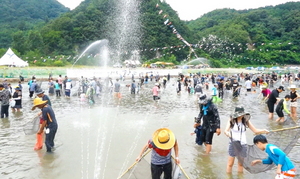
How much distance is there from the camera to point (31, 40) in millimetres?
67000

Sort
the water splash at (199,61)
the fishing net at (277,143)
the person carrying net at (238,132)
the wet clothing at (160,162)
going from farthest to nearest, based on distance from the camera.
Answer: the water splash at (199,61) < the person carrying net at (238,132) < the fishing net at (277,143) < the wet clothing at (160,162)

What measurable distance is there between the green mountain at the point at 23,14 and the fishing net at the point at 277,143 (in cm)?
10022

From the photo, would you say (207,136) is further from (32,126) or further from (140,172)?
(32,126)

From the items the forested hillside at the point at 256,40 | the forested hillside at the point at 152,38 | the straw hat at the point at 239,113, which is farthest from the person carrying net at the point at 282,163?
the forested hillside at the point at 256,40

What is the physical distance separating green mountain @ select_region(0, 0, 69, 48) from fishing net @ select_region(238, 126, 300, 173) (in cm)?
10022

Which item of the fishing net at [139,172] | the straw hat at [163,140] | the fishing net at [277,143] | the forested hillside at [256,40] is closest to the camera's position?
the straw hat at [163,140]

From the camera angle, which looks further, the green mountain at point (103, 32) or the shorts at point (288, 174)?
the green mountain at point (103, 32)

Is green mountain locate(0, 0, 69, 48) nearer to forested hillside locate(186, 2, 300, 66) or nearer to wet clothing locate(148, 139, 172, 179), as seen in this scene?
forested hillside locate(186, 2, 300, 66)

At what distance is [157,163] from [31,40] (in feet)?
231

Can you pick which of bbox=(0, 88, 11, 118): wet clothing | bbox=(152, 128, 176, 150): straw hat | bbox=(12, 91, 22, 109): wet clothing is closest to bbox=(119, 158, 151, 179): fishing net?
bbox=(152, 128, 176, 150): straw hat

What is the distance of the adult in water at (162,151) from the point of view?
430cm

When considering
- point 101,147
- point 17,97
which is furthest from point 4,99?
point 101,147

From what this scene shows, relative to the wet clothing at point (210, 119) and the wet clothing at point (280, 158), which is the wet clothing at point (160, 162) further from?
the wet clothing at point (210, 119)

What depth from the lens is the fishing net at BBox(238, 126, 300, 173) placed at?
517 centimetres
